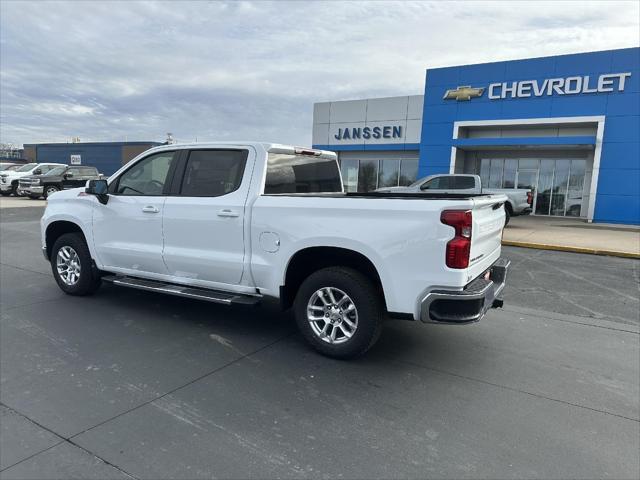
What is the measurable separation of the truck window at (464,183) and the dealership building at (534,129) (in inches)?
202

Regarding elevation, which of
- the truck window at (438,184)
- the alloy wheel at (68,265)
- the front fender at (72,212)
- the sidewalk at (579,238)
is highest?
the truck window at (438,184)

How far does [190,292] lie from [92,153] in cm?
→ 4924

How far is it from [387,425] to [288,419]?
68 cm

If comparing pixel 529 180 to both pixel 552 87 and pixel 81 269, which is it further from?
pixel 81 269

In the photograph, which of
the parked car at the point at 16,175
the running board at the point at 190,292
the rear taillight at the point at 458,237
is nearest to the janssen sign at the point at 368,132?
the parked car at the point at 16,175

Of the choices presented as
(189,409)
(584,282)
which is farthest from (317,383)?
(584,282)

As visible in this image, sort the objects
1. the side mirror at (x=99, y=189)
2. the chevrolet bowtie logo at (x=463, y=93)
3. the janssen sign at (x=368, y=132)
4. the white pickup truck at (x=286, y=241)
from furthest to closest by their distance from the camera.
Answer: the janssen sign at (x=368, y=132)
the chevrolet bowtie logo at (x=463, y=93)
the side mirror at (x=99, y=189)
the white pickup truck at (x=286, y=241)

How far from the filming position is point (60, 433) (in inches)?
116

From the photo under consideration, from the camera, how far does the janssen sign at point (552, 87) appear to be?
18109 mm

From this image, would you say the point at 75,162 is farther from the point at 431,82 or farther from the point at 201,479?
the point at 201,479

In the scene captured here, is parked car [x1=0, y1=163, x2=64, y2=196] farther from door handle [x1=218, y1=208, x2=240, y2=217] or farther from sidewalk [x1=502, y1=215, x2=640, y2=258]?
door handle [x1=218, y1=208, x2=240, y2=217]

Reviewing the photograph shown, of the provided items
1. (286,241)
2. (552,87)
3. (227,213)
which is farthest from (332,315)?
(552,87)

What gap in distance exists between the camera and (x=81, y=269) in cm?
593

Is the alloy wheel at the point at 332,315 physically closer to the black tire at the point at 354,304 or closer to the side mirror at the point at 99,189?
the black tire at the point at 354,304
